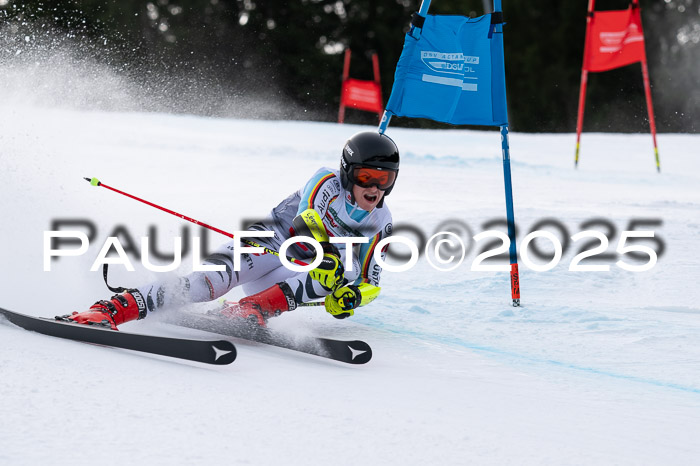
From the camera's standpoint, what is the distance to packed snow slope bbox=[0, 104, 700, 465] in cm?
207

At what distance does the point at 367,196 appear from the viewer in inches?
142

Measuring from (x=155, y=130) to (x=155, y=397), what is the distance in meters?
10.6

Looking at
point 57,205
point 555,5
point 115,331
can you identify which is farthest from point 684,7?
point 115,331

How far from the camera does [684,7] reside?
79.7 ft

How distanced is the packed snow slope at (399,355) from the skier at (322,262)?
15 centimetres

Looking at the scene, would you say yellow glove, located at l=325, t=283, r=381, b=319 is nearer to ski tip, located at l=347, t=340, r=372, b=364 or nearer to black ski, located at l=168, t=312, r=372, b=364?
black ski, located at l=168, t=312, r=372, b=364

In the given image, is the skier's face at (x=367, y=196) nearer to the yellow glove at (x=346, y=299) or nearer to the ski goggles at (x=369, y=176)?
the ski goggles at (x=369, y=176)

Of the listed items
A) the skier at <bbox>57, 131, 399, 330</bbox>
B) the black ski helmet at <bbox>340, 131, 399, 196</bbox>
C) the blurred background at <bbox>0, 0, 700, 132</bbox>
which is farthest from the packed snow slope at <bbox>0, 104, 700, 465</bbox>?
the blurred background at <bbox>0, 0, 700, 132</bbox>

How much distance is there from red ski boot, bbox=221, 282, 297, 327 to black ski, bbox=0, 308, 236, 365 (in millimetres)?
635

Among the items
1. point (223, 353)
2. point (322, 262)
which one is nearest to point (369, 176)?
point (322, 262)

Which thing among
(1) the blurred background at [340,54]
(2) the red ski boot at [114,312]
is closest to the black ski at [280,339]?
(2) the red ski boot at [114,312]

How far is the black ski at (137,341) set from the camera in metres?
2.71

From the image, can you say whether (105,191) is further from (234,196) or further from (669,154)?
(669,154)

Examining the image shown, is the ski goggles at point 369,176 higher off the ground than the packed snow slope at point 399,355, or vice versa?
the ski goggles at point 369,176
